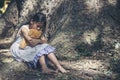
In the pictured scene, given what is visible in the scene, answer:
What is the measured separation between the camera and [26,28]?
6711mm

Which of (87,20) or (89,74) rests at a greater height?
(87,20)

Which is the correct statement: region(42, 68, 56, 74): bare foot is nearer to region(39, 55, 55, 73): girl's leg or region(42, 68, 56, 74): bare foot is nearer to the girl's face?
region(39, 55, 55, 73): girl's leg

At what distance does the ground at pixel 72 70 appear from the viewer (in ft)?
20.2

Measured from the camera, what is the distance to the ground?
242 inches

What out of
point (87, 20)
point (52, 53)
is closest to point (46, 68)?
point (52, 53)

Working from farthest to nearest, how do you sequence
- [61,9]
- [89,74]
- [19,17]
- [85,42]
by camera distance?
[19,17] → [61,9] → [85,42] → [89,74]

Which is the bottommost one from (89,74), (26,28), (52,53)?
(89,74)

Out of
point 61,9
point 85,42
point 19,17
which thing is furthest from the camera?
point 19,17

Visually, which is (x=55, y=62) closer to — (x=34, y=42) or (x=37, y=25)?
(x=34, y=42)

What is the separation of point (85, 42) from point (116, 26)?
77 centimetres

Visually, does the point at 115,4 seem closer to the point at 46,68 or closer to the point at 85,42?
the point at 85,42

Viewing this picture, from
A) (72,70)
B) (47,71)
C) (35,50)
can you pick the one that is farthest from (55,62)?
(35,50)

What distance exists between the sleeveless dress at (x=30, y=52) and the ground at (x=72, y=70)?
120 millimetres

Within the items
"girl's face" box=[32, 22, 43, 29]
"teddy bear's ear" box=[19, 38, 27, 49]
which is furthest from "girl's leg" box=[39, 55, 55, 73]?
"girl's face" box=[32, 22, 43, 29]
